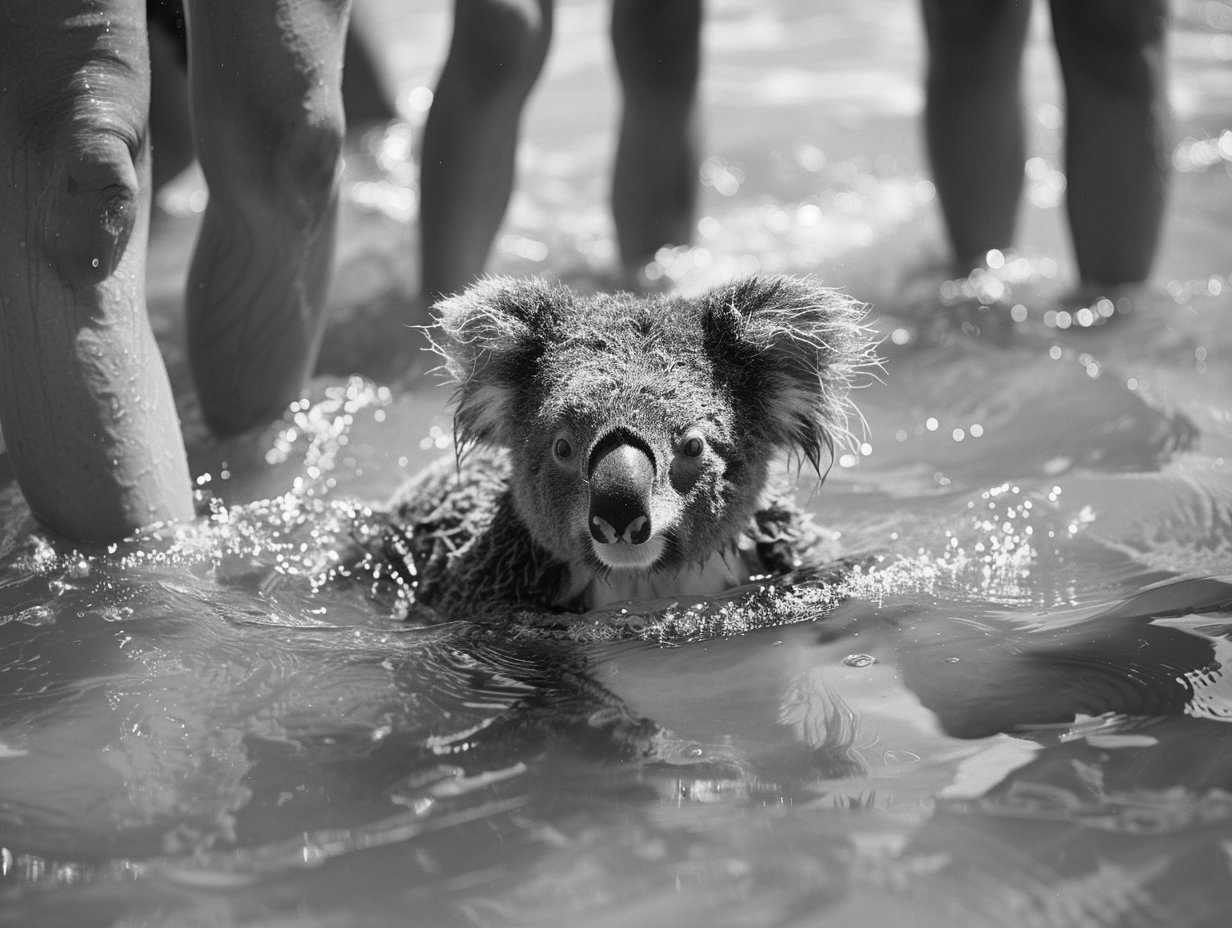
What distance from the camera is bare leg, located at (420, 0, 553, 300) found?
172 inches

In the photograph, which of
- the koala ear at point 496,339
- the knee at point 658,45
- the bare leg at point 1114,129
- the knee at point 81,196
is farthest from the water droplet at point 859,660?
the knee at point 658,45

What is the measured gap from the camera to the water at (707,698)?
1979 mm

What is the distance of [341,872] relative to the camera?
2.02m

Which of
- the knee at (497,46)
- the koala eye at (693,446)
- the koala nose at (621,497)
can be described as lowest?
the koala nose at (621,497)

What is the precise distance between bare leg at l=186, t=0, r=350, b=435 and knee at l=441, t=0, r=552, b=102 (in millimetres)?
929

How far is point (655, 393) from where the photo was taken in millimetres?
2768

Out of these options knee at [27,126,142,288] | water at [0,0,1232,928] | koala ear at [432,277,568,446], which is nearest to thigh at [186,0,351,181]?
knee at [27,126,142,288]

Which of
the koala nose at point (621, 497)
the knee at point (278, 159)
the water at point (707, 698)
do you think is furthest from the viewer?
the knee at point (278, 159)

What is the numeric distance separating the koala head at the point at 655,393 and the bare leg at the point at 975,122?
261 centimetres

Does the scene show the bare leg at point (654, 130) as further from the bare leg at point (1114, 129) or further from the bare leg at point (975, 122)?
the bare leg at point (1114, 129)

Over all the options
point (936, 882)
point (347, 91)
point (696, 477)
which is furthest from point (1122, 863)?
point (347, 91)

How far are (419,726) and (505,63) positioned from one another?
2.71 metres

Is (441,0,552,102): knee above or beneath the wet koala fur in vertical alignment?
above

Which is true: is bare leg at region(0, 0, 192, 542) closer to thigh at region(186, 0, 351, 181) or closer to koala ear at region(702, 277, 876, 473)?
thigh at region(186, 0, 351, 181)
